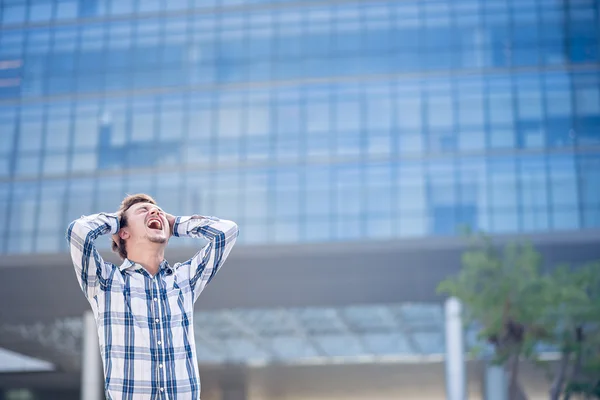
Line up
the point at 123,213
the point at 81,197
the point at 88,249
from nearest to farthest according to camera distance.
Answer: the point at 88,249 → the point at 123,213 → the point at 81,197

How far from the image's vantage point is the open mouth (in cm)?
461

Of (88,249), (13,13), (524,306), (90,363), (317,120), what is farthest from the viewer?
(13,13)

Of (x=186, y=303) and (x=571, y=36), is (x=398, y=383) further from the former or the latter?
(x=186, y=303)

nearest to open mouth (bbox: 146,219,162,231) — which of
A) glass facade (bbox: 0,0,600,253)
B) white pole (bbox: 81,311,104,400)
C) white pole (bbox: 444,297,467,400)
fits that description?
glass facade (bbox: 0,0,600,253)

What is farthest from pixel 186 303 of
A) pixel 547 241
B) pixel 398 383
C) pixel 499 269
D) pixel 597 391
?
pixel 398 383

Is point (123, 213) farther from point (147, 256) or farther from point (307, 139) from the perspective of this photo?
point (307, 139)

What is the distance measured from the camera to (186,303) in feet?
15.4

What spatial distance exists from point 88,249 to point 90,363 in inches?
1299

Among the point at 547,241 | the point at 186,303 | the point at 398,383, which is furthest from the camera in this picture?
the point at 398,383

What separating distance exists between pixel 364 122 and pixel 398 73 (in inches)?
77.6

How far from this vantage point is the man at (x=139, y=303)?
4.41m

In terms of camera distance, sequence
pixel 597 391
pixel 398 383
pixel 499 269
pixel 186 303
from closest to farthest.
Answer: pixel 186 303 < pixel 499 269 < pixel 597 391 < pixel 398 383

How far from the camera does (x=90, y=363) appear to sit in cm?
3656

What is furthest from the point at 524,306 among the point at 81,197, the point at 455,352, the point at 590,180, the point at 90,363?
the point at 81,197
